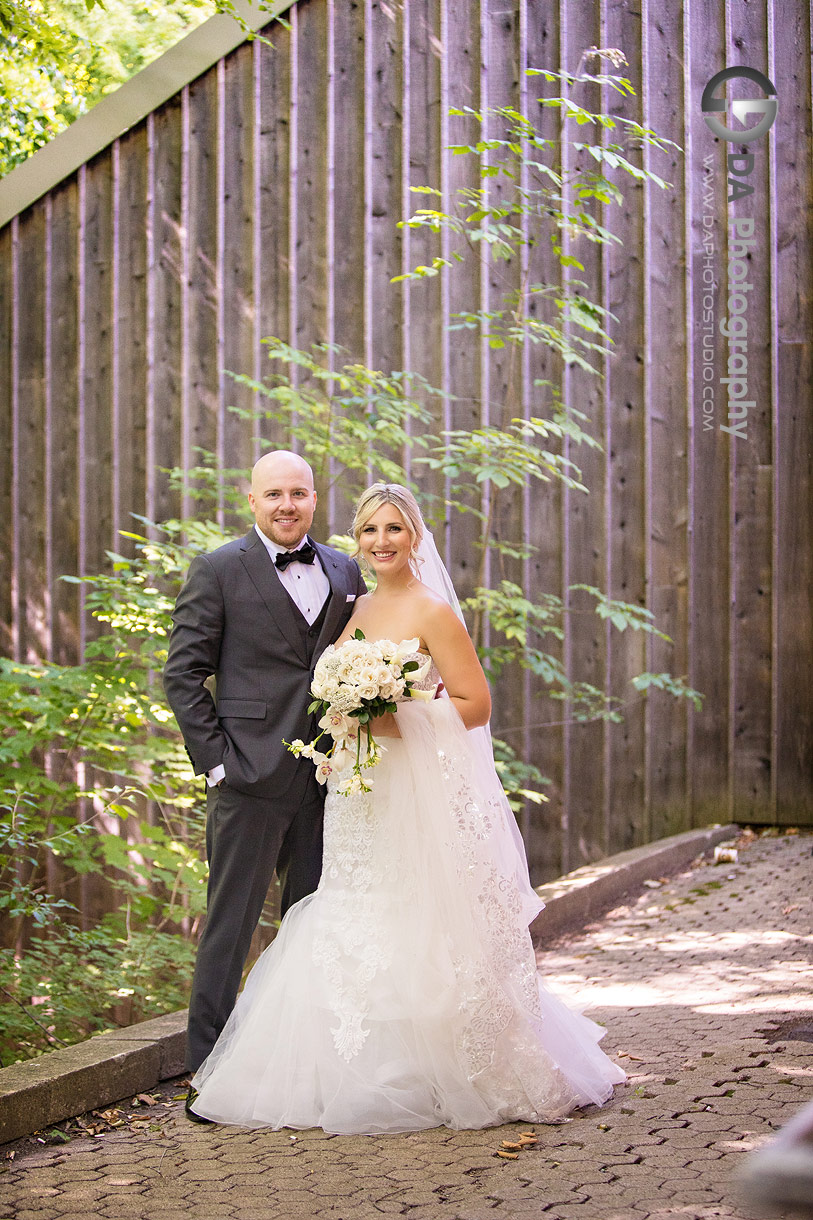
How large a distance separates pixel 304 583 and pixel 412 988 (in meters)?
1.23

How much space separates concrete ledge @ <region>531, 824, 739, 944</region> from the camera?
16.3ft

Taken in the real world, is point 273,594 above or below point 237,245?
below

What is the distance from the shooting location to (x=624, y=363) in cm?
623

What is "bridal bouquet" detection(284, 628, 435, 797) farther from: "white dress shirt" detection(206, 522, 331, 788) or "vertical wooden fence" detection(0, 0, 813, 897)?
"vertical wooden fence" detection(0, 0, 813, 897)

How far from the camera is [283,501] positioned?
3455 millimetres

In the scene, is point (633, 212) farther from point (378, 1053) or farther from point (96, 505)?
point (378, 1053)

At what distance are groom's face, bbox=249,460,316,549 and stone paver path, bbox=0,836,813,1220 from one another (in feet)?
5.43

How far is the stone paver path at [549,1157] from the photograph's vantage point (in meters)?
2.47

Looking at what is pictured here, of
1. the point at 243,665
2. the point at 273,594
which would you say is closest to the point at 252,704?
the point at 243,665

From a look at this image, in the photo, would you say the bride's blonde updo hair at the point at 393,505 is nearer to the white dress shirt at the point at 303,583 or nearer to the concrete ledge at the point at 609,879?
the white dress shirt at the point at 303,583

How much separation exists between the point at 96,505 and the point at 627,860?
3.34 metres

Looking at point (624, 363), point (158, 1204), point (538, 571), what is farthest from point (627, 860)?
point (158, 1204)

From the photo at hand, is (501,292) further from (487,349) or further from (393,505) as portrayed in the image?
(393,505)

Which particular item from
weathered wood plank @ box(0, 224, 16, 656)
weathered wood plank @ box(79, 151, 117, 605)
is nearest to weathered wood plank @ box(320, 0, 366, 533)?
weathered wood plank @ box(79, 151, 117, 605)
